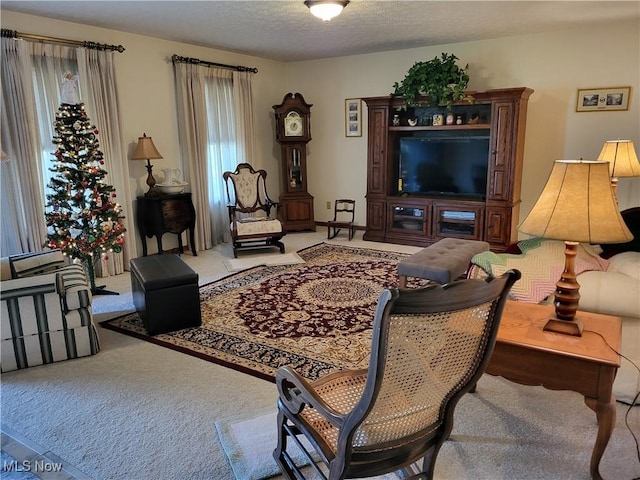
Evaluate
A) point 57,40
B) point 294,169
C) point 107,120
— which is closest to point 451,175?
point 294,169

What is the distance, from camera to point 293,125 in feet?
22.1

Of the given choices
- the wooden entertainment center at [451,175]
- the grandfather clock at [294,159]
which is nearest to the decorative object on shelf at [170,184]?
the grandfather clock at [294,159]

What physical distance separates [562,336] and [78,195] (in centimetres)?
388

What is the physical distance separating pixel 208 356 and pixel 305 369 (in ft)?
2.23

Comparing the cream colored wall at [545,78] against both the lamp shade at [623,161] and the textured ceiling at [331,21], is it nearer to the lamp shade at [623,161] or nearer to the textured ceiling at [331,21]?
the textured ceiling at [331,21]

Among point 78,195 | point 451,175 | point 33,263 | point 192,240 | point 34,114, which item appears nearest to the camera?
point 33,263

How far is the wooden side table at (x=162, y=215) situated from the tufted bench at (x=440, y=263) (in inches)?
113

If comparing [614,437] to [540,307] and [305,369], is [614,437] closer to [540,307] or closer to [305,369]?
[540,307]

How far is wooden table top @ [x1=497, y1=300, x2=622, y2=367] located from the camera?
1.85m

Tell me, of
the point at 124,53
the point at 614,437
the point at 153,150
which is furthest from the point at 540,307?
the point at 124,53

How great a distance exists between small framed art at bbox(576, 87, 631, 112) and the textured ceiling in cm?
72

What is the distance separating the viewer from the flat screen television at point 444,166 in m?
5.70

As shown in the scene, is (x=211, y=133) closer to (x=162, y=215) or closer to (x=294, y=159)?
(x=294, y=159)

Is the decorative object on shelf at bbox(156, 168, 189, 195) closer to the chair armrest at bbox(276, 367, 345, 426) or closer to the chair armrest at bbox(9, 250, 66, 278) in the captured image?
the chair armrest at bbox(9, 250, 66, 278)
